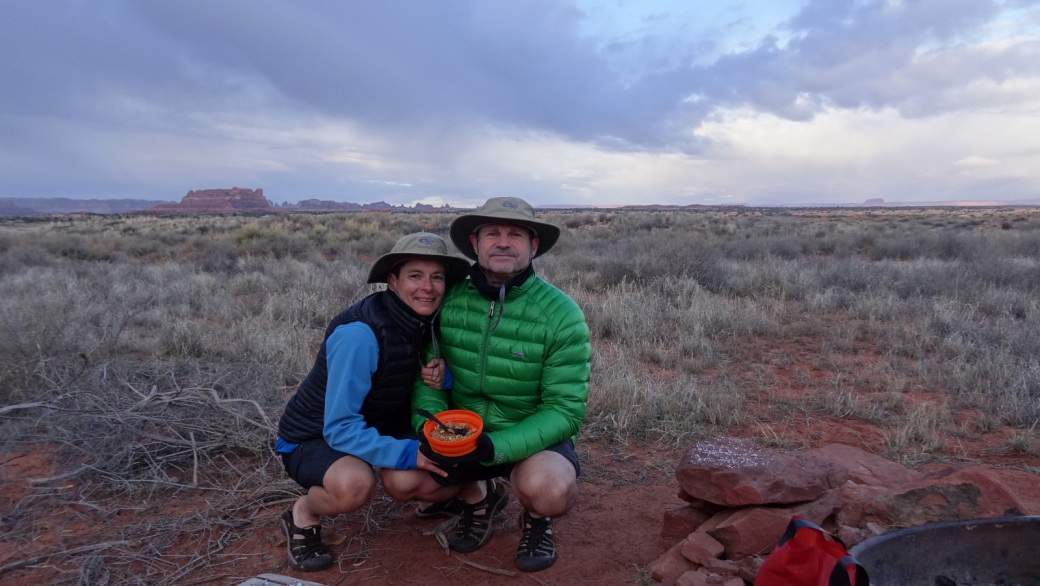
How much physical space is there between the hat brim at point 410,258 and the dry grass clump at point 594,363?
1448mm

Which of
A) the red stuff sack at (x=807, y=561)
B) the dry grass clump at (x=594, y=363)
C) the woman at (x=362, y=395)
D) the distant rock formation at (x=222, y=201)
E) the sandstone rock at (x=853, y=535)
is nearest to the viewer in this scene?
the red stuff sack at (x=807, y=561)

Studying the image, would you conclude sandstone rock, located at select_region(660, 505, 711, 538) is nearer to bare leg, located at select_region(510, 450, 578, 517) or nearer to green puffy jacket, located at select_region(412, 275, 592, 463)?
bare leg, located at select_region(510, 450, 578, 517)

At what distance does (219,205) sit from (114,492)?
11198cm

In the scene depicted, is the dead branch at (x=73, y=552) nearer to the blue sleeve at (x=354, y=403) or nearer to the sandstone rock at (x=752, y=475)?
the blue sleeve at (x=354, y=403)

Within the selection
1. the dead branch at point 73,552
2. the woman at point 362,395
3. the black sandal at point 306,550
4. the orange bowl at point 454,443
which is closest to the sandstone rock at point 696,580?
the orange bowl at point 454,443

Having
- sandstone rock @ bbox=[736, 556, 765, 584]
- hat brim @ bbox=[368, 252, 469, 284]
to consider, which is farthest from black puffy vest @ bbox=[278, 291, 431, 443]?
sandstone rock @ bbox=[736, 556, 765, 584]

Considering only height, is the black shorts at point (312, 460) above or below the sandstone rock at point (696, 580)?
above

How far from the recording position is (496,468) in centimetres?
256

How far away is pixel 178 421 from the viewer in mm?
3594

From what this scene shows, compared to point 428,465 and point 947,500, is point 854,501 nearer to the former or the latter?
point 947,500

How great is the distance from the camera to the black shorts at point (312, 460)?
243 centimetres

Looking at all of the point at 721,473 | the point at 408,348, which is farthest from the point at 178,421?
the point at 721,473

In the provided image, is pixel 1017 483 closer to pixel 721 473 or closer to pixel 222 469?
pixel 721 473

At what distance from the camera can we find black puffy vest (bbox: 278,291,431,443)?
8.09 ft
